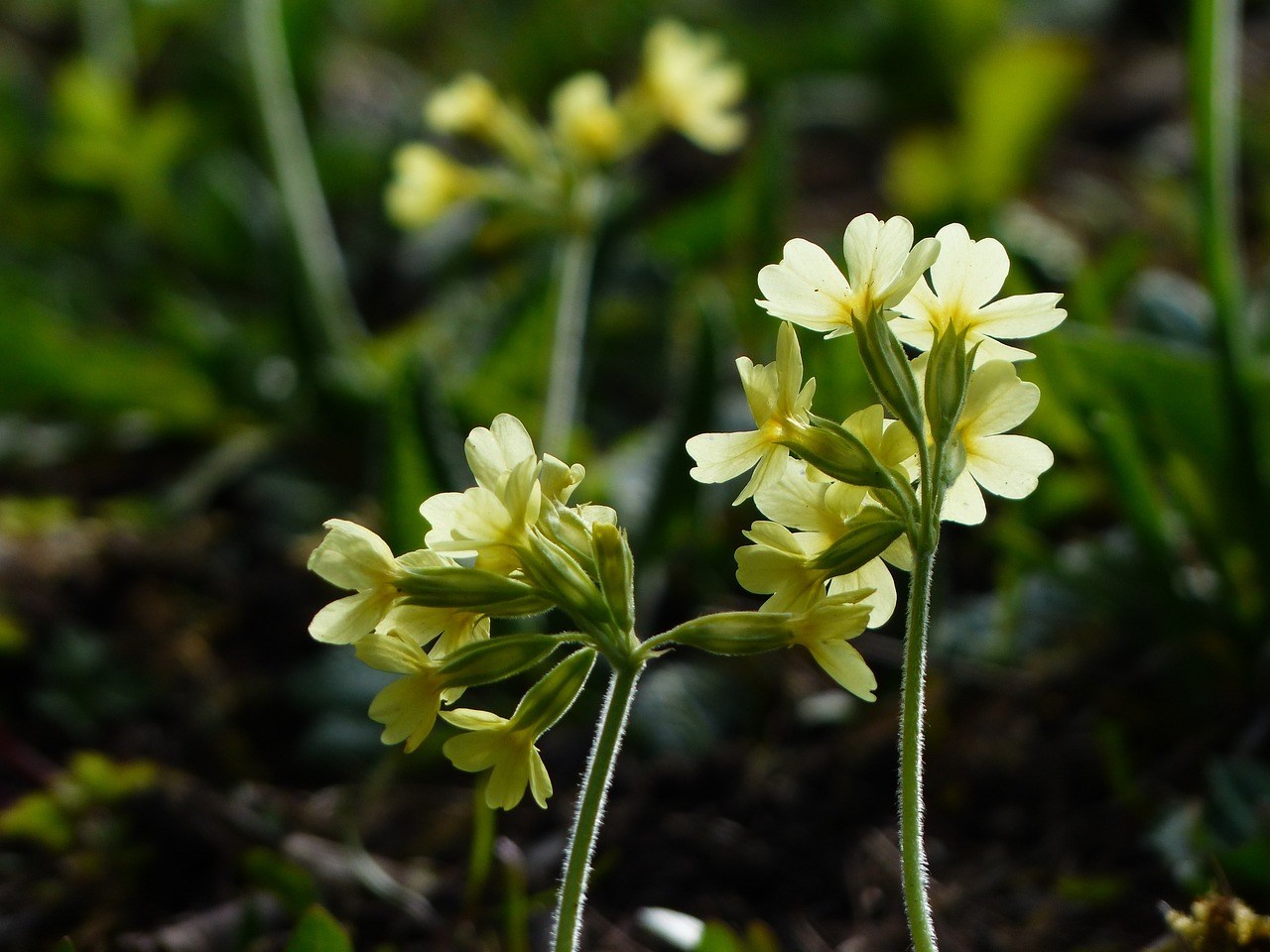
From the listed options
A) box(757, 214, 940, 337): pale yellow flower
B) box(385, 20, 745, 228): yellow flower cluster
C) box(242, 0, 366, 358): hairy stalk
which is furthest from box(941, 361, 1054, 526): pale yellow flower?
box(242, 0, 366, 358): hairy stalk

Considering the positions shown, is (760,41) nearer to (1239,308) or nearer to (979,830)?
(1239,308)

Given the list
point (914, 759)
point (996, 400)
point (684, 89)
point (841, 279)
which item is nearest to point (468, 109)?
point (684, 89)

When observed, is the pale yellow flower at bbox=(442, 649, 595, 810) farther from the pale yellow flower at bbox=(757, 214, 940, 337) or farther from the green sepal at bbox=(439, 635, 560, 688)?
the pale yellow flower at bbox=(757, 214, 940, 337)

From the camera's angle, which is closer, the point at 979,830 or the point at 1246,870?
the point at 1246,870

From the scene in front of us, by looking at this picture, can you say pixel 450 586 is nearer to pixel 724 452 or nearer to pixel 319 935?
pixel 724 452

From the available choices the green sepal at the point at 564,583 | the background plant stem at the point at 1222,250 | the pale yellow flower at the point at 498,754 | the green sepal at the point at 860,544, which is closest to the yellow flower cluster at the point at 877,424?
the green sepal at the point at 860,544

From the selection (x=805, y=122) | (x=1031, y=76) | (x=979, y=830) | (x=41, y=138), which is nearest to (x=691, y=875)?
(x=979, y=830)
